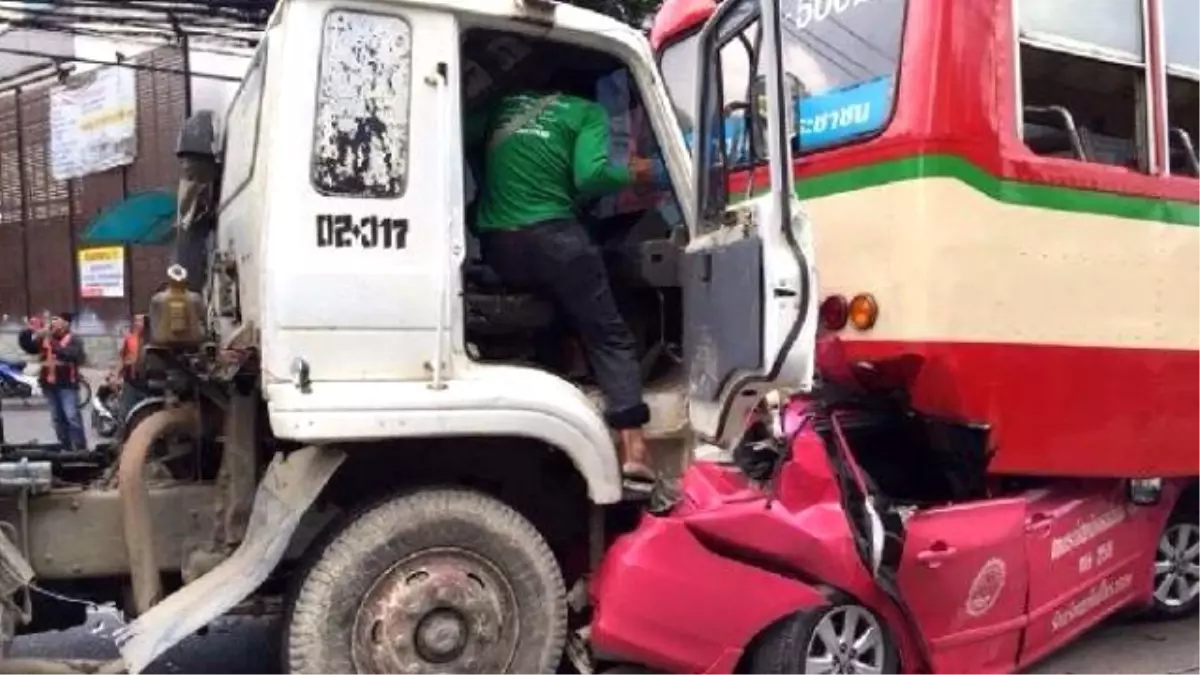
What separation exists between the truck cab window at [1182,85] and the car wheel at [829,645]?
2.38 m

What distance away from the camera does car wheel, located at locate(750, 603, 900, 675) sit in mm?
4219

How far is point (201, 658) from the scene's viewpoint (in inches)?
212

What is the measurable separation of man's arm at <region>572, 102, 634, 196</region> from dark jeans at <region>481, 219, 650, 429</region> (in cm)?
15

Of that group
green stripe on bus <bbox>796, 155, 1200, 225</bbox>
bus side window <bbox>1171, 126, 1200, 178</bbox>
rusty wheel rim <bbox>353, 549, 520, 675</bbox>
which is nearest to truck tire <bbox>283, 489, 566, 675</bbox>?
rusty wheel rim <bbox>353, 549, 520, 675</bbox>

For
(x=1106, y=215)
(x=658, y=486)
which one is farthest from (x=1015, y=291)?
(x=658, y=486)

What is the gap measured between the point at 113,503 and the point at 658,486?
5.71ft

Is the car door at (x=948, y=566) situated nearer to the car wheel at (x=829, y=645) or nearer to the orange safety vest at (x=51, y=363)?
the car wheel at (x=829, y=645)

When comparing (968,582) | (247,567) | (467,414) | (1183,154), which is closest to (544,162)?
(467,414)

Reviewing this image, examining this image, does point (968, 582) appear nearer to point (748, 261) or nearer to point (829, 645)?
point (829, 645)

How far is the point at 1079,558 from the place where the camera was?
5.10m

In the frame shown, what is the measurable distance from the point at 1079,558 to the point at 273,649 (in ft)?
10.4

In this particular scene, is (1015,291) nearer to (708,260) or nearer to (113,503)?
(708,260)

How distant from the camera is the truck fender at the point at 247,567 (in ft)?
12.6

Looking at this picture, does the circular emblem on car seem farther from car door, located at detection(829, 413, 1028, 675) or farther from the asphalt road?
the asphalt road
